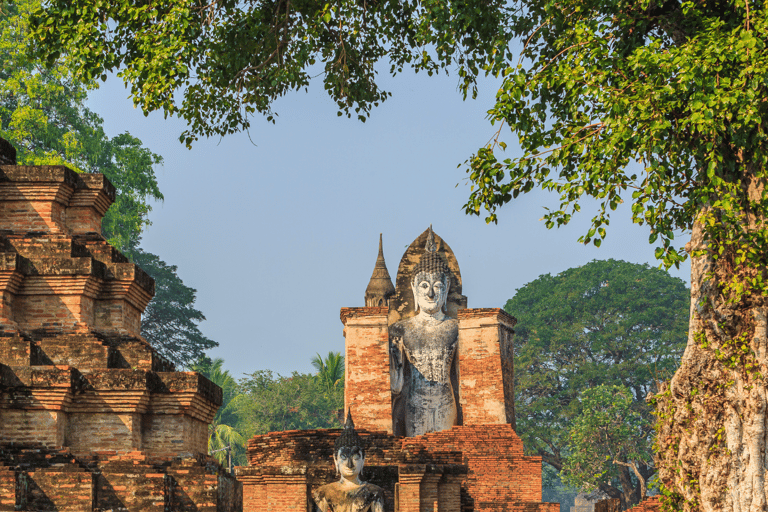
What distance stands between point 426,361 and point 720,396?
424 inches

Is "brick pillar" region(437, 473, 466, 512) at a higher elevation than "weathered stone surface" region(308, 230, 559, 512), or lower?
lower

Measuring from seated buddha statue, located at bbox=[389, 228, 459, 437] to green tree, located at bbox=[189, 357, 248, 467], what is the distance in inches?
613

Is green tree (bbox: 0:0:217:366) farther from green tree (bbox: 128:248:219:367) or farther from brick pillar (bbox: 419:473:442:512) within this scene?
brick pillar (bbox: 419:473:442:512)

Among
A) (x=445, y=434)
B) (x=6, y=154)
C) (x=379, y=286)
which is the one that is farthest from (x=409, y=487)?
(x=379, y=286)

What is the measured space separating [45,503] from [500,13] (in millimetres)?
6579

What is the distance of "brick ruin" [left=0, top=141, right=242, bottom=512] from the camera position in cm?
984

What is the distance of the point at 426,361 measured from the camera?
18859 mm

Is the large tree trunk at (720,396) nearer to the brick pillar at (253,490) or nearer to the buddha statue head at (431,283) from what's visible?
the brick pillar at (253,490)

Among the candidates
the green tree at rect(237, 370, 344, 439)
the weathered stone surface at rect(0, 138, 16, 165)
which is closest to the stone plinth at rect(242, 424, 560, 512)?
the weathered stone surface at rect(0, 138, 16, 165)

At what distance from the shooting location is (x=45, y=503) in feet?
30.8

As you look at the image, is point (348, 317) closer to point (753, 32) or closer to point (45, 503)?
point (45, 503)

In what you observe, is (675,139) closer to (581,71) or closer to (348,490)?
(581,71)

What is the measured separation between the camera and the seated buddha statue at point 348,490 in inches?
344

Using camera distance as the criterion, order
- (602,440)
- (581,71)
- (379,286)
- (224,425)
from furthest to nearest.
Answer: (224,425) → (602,440) → (379,286) → (581,71)
